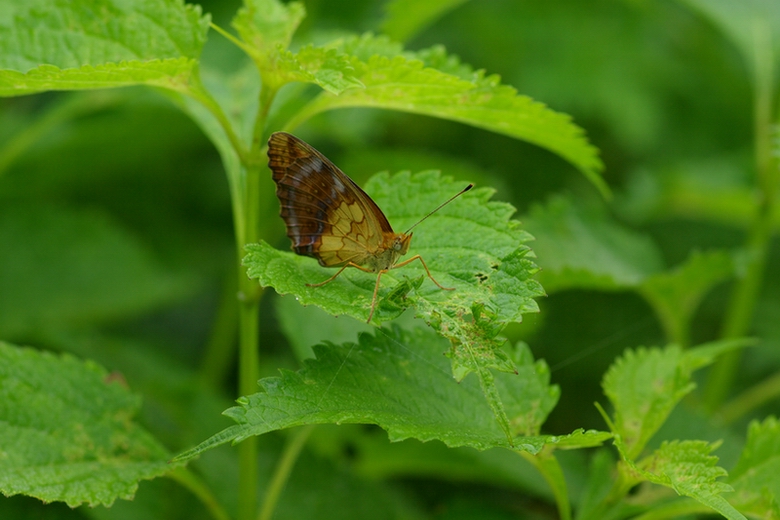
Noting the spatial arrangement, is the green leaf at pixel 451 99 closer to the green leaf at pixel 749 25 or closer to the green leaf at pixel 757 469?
the green leaf at pixel 757 469

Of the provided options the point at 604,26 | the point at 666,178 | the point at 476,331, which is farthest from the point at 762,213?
the point at 604,26

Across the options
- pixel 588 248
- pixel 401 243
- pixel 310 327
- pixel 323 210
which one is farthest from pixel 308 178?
pixel 588 248

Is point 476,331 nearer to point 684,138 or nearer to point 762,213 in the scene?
point 762,213

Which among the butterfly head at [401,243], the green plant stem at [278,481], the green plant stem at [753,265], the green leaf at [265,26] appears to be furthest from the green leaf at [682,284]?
the green leaf at [265,26]

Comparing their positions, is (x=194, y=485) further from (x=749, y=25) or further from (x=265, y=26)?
(x=749, y=25)

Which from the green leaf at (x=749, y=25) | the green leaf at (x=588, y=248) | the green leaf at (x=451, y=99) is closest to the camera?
the green leaf at (x=451, y=99)
